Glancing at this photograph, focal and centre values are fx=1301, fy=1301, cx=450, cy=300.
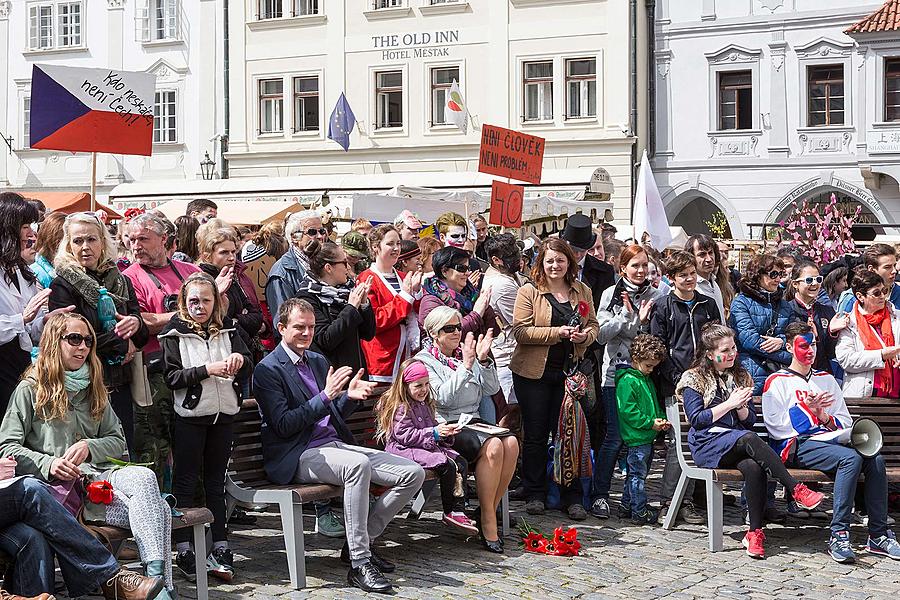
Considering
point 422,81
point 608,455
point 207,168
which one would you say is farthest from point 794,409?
point 207,168

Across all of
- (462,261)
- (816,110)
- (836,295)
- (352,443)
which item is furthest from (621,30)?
(352,443)

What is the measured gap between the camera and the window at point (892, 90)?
28688 mm

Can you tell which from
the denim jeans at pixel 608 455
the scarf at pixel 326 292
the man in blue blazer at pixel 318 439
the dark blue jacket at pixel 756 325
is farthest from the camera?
the dark blue jacket at pixel 756 325

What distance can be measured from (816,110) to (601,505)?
884 inches

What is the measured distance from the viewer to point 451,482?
7887 millimetres

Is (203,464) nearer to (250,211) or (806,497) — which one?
(806,497)

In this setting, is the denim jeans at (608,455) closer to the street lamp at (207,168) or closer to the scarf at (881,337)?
the scarf at (881,337)

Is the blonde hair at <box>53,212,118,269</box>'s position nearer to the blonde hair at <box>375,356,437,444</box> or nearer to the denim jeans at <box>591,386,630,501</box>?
the blonde hair at <box>375,356,437,444</box>

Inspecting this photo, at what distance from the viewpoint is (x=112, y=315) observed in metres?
6.91

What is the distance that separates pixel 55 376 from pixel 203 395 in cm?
89

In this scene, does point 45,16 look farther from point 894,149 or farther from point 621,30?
point 894,149

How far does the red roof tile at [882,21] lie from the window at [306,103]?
1304 centimetres

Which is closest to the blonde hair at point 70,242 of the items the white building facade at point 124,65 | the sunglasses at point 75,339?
the sunglasses at point 75,339

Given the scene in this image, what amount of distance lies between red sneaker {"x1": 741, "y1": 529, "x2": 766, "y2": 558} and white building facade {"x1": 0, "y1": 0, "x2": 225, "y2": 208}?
1088 inches
